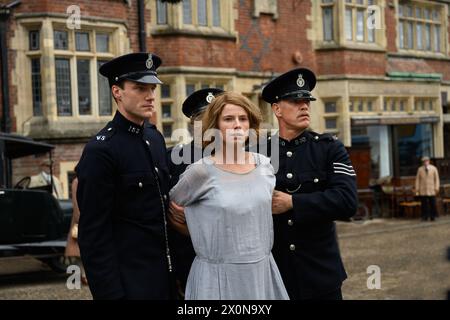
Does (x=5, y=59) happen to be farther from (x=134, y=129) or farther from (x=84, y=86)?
(x=134, y=129)

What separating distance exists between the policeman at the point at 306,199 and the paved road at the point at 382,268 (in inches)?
118

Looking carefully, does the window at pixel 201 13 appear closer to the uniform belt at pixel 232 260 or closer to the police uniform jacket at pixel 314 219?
the police uniform jacket at pixel 314 219

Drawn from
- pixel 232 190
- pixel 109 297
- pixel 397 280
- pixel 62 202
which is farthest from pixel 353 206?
pixel 62 202

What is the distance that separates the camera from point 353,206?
3.50 m

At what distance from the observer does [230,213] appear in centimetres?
308

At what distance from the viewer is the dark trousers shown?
1530 cm

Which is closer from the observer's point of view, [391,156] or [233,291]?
[233,291]

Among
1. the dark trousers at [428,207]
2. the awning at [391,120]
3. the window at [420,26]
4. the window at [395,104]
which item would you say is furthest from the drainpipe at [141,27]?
the window at [420,26]

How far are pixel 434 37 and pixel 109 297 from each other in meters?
18.0

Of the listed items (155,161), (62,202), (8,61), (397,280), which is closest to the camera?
(155,161)

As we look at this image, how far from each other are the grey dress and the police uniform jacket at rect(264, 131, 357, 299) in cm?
36

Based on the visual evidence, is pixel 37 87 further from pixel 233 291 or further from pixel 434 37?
pixel 434 37

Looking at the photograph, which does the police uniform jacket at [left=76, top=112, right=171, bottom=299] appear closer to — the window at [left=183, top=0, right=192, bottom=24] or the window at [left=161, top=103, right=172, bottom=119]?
the window at [left=161, top=103, right=172, bottom=119]

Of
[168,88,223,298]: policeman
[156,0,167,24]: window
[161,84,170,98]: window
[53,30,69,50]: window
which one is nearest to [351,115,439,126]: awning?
[161,84,170,98]: window
